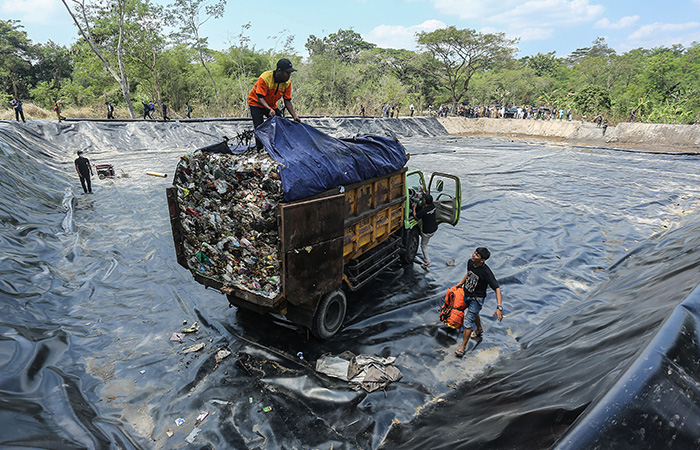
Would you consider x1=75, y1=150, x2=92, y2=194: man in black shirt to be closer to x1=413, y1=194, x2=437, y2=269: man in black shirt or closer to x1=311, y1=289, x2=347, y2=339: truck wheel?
x1=311, y1=289, x2=347, y2=339: truck wheel

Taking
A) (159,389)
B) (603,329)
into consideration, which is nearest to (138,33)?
(159,389)

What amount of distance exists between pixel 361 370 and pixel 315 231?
173 centimetres

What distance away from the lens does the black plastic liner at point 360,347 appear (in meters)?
2.57

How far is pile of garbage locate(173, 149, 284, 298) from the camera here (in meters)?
3.86

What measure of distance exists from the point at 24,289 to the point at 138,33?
2909 centimetres

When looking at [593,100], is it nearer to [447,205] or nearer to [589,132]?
[589,132]

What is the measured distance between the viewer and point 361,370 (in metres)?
4.09

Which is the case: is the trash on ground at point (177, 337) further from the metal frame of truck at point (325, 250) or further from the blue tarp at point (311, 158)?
the blue tarp at point (311, 158)

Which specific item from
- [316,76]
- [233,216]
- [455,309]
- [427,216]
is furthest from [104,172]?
[316,76]

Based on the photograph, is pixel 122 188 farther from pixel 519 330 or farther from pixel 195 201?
pixel 519 330

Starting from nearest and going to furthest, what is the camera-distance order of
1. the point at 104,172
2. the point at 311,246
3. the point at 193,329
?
1. the point at 311,246
2. the point at 193,329
3. the point at 104,172

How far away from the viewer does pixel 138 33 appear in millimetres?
26625

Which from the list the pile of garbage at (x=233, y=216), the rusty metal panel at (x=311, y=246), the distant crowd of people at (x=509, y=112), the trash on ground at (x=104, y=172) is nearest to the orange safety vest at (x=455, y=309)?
the rusty metal panel at (x=311, y=246)

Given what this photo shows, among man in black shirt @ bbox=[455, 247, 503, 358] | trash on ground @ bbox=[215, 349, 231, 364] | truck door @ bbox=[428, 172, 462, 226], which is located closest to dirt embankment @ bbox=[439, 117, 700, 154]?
truck door @ bbox=[428, 172, 462, 226]
